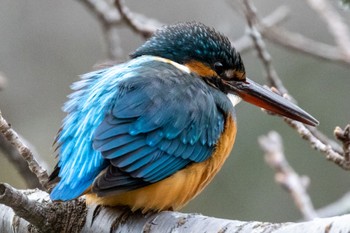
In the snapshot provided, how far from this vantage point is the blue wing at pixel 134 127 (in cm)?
258

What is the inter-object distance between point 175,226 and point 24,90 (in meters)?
4.14

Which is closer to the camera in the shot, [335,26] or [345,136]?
[345,136]

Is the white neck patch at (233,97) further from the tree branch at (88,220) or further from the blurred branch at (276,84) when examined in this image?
the tree branch at (88,220)

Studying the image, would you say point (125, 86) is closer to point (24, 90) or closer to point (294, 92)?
point (294, 92)

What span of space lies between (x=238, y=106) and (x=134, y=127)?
2794 millimetres

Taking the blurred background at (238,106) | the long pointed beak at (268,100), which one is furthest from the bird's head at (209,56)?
the blurred background at (238,106)

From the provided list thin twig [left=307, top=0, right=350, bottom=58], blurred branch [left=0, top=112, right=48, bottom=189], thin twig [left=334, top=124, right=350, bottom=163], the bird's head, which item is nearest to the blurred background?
thin twig [left=307, top=0, right=350, bottom=58]

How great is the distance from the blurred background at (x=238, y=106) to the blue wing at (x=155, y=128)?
2131 mm

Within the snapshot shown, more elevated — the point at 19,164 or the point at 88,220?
the point at 19,164

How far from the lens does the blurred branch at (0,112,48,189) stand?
2590 mm

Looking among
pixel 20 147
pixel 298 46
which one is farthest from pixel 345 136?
pixel 298 46

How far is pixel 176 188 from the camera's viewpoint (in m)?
2.77

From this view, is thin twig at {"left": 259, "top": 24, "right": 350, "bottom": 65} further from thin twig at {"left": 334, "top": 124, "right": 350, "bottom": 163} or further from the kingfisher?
thin twig at {"left": 334, "top": 124, "right": 350, "bottom": 163}

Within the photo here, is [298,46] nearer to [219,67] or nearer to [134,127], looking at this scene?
[219,67]
